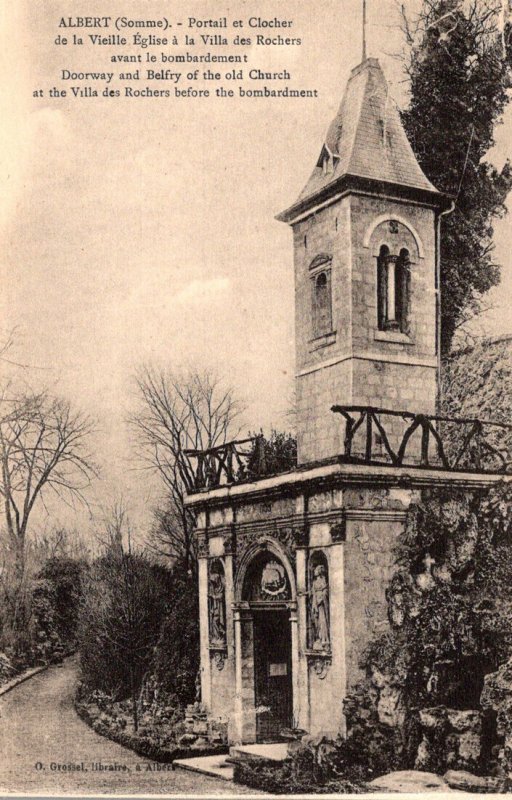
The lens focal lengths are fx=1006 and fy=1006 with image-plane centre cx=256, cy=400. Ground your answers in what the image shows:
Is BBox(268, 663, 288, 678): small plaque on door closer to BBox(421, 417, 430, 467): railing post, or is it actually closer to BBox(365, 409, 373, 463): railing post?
BBox(365, 409, 373, 463): railing post

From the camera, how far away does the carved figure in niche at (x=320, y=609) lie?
1523 cm

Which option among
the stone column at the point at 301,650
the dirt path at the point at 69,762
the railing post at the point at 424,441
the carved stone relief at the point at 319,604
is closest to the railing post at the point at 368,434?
the railing post at the point at 424,441

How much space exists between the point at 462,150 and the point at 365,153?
3.41 meters

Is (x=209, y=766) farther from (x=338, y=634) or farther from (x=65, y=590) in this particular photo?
(x=65, y=590)

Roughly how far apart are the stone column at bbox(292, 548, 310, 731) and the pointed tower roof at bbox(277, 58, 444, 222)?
6218 mm

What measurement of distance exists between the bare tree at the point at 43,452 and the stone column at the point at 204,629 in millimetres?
2573

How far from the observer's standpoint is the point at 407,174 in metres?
17.7

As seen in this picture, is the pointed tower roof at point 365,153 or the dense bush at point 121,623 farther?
the dense bush at point 121,623

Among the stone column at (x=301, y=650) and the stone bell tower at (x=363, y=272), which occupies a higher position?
the stone bell tower at (x=363, y=272)

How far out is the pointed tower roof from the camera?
17.3 m

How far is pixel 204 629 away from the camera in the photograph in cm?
1919

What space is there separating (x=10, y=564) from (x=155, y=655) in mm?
5971

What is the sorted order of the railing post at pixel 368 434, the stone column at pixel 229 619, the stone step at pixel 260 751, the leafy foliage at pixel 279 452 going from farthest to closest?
the leafy foliage at pixel 279 452 → the stone column at pixel 229 619 → the stone step at pixel 260 751 → the railing post at pixel 368 434

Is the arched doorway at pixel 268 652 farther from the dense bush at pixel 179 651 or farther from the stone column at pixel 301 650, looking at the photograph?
the dense bush at pixel 179 651
